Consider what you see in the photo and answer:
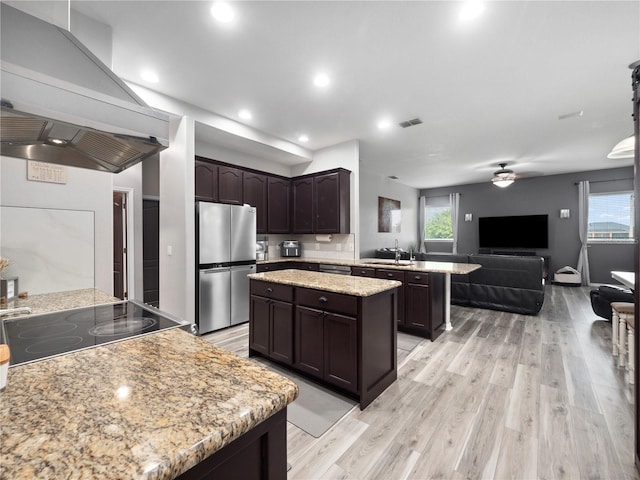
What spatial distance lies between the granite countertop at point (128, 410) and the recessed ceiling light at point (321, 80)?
2.78 meters

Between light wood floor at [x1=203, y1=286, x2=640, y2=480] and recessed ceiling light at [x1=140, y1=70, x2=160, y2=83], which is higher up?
recessed ceiling light at [x1=140, y1=70, x2=160, y2=83]

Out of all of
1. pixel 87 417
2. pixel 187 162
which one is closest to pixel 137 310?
pixel 87 417

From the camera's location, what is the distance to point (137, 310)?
1.48 meters

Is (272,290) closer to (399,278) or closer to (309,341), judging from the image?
(309,341)

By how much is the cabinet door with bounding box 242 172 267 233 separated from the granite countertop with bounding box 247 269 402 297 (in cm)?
214

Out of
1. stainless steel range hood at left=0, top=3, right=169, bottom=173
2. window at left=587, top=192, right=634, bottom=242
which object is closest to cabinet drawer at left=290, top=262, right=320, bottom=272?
stainless steel range hood at left=0, top=3, right=169, bottom=173

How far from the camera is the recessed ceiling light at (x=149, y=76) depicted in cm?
278

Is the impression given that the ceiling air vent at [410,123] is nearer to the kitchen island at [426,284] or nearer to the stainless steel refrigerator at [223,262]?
the kitchen island at [426,284]

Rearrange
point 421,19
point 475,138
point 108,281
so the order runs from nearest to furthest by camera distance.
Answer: point 421,19
point 108,281
point 475,138

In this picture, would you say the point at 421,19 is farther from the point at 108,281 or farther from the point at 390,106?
the point at 108,281

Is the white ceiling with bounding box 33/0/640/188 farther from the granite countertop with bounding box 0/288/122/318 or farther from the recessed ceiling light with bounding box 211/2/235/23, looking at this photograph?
the granite countertop with bounding box 0/288/122/318

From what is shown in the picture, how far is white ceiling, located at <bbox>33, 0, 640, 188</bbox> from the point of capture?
2.05 metres

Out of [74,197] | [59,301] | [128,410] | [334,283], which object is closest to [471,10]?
[334,283]

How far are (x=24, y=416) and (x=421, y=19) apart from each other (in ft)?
9.41
